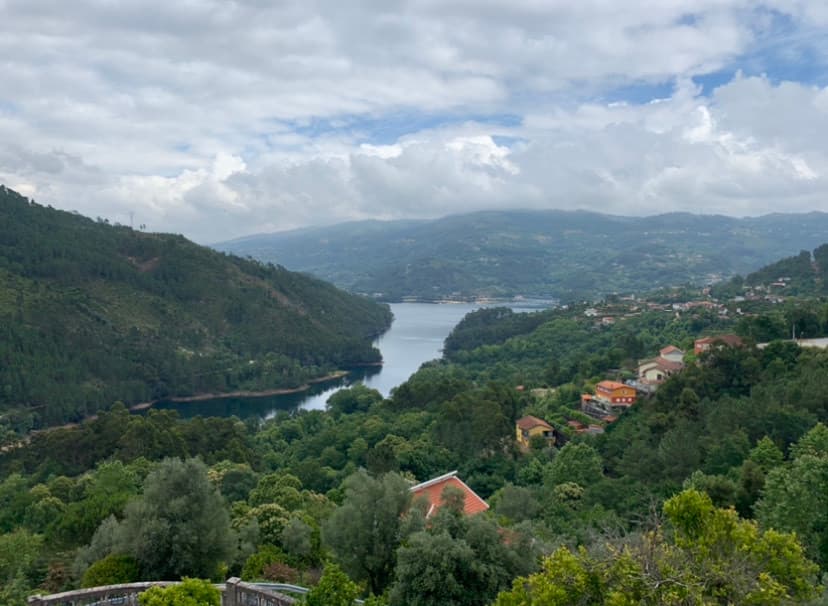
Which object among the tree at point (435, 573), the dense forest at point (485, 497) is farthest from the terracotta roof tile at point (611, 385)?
the tree at point (435, 573)

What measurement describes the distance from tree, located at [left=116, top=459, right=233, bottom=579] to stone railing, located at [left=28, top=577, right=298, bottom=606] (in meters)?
1.43

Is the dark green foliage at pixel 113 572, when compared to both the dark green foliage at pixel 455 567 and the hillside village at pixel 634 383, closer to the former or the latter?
the dark green foliage at pixel 455 567

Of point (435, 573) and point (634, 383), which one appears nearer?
point (435, 573)

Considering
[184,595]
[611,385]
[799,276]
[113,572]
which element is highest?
[799,276]

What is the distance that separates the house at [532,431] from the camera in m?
28.2

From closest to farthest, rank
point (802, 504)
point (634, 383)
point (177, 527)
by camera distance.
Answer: point (177, 527)
point (802, 504)
point (634, 383)

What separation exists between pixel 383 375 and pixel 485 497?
43.8 m

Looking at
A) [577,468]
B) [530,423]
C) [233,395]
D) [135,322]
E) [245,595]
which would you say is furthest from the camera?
[135,322]

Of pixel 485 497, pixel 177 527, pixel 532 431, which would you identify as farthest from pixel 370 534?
pixel 532 431

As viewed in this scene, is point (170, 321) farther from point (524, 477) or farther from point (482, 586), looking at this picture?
point (482, 586)

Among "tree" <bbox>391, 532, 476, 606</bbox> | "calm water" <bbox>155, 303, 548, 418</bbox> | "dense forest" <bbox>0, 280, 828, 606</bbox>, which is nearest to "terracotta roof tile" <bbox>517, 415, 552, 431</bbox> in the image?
"dense forest" <bbox>0, 280, 828, 606</bbox>

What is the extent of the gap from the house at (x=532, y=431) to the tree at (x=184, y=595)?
835 inches

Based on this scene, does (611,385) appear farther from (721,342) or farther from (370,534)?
(370,534)

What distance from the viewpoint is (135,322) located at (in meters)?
69.2
